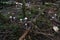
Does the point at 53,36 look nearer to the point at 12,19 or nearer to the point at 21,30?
the point at 21,30

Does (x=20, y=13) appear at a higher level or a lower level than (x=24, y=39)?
higher

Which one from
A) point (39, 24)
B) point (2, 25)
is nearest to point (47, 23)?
point (39, 24)

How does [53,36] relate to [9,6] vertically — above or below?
below

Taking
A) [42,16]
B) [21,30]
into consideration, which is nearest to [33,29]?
[21,30]

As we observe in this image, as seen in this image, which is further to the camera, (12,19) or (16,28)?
(12,19)

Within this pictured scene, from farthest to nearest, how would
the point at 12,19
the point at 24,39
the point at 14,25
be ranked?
1. the point at 12,19
2. the point at 14,25
3. the point at 24,39

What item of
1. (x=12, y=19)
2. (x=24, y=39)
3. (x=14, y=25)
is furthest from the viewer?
(x=12, y=19)

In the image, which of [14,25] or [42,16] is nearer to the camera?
[14,25]

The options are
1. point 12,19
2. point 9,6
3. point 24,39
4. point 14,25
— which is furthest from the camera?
point 9,6

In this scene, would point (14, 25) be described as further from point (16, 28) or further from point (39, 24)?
point (39, 24)
